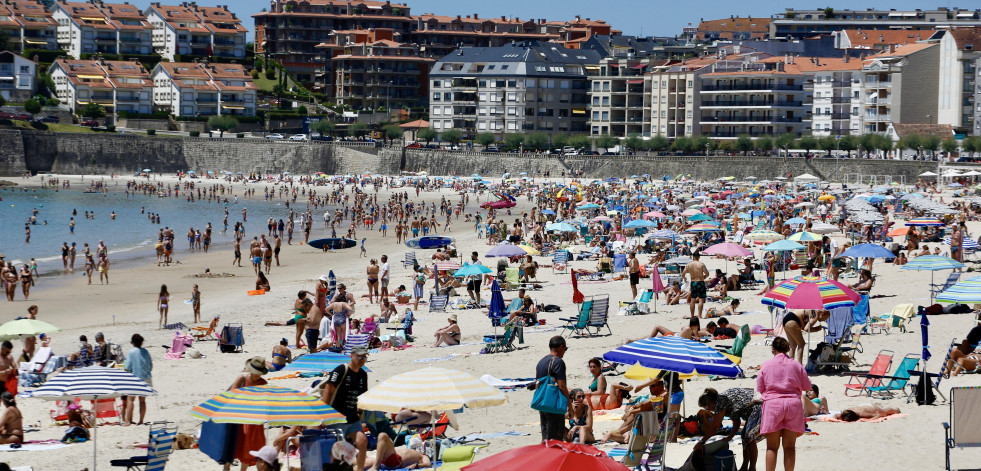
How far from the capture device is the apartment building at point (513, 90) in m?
84.4

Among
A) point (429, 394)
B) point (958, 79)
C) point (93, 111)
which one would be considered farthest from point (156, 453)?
point (93, 111)

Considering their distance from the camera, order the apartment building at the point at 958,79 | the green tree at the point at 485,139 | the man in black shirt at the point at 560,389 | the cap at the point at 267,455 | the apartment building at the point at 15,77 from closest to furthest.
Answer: the cap at the point at 267,455
the man in black shirt at the point at 560,389
the apartment building at the point at 958,79
the green tree at the point at 485,139
the apartment building at the point at 15,77

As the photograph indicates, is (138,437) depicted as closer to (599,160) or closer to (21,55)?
(599,160)

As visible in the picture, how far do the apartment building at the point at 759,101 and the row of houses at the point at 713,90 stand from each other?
0.20ft

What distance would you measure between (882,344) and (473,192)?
2009 inches

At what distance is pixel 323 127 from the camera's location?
278ft

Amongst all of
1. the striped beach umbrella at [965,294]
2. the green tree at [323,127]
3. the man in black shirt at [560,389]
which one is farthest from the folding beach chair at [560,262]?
the green tree at [323,127]

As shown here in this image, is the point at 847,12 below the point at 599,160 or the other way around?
the other way around

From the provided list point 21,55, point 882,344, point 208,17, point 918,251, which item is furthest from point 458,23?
point 882,344

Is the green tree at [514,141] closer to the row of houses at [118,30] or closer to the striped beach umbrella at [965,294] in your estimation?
the row of houses at [118,30]

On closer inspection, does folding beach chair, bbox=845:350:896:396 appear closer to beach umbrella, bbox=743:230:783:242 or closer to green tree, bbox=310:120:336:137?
beach umbrella, bbox=743:230:783:242

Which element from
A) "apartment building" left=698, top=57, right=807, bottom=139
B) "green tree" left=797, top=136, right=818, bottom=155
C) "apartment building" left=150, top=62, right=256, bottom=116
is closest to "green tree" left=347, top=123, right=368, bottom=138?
"apartment building" left=150, top=62, right=256, bottom=116

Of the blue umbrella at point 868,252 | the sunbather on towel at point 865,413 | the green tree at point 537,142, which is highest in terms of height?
the green tree at point 537,142

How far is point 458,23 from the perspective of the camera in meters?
109
